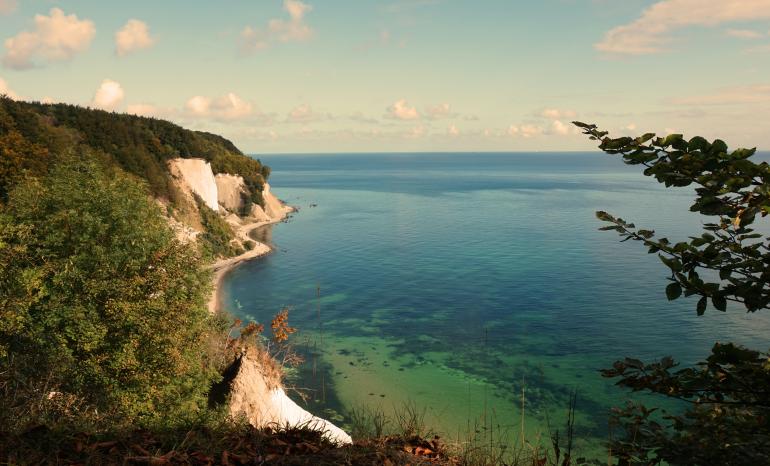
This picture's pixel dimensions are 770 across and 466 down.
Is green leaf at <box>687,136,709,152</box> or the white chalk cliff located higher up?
green leaf at <box>687,136,709,152</box>

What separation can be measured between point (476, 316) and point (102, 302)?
133 ft

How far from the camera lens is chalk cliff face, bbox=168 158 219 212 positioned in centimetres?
8188

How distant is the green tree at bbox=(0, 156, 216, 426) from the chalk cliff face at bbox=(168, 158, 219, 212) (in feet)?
197

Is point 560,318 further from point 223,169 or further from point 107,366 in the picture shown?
point 223,169

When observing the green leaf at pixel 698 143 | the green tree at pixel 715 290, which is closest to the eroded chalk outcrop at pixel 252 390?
the green tree at pixel 715 290

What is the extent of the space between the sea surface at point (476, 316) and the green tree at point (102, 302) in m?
6.54

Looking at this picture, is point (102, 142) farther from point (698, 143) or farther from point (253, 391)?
point (698, 143)

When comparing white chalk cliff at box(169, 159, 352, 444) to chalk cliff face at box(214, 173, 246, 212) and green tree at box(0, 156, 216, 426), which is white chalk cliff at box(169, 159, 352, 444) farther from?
green tree at box(0, 156, 216, 426)

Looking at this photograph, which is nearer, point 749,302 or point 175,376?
point 749,302

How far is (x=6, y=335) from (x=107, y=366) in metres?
3.70

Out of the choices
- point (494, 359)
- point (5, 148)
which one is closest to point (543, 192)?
point (494, 359)

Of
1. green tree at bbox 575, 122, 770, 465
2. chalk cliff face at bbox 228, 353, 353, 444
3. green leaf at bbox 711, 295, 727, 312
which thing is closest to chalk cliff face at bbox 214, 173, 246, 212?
chalk cliff face at bbox 228, 353, 353, 444

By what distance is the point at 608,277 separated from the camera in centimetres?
6625

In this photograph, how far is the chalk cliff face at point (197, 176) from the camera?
269 ft
